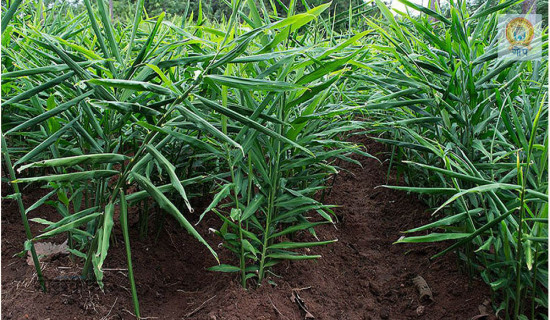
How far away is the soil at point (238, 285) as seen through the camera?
3.77ft

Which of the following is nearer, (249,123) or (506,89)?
(249,123)

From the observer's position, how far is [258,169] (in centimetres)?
113

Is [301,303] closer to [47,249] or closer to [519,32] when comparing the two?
[47,249]

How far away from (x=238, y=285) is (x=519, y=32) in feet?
3.64

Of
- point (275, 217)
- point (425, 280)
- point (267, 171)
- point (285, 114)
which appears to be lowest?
point (425, 280)

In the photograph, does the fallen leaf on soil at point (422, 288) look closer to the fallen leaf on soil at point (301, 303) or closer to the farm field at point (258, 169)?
the farm field at point (258, 169)

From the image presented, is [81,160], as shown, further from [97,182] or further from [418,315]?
[418,315]

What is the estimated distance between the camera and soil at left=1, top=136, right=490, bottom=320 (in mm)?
1148

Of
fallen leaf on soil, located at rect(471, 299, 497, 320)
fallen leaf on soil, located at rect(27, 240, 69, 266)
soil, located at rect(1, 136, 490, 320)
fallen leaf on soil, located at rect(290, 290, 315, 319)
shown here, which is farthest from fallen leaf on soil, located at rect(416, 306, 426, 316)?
fallen leaf on soil, located at rect(27, 240, 69, 266)

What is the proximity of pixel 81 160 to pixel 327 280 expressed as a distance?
0.89 m

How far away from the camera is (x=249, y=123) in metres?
0.93

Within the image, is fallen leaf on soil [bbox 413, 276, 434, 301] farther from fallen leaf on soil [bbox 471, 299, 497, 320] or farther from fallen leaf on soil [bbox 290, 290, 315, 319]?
fallen leaf on soil [bbox 290, 290, 315, 319]

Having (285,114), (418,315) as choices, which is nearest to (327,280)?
(418,315)

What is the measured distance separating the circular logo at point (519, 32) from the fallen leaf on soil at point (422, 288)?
2.50 ft
